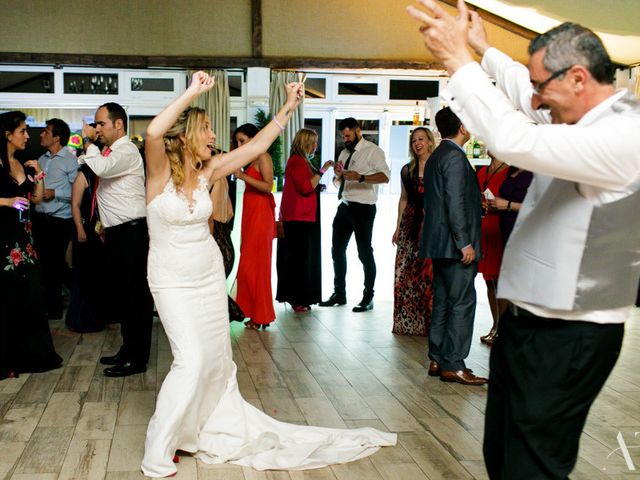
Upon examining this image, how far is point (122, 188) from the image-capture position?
15.9ft

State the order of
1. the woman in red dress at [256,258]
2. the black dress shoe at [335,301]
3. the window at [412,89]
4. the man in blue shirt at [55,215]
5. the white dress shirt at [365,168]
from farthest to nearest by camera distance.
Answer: the window at [412,89] < the black dress shoe at [335,301] < the white dress shirt at [365,168] < the man in blue shirt at [55,215] < the woman in red dress at [256,258]

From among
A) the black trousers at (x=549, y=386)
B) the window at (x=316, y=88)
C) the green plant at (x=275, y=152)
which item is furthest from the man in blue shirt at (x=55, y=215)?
the black trousers at (x=549, y=386)

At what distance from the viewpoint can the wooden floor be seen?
130 inches

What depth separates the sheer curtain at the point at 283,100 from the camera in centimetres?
1051

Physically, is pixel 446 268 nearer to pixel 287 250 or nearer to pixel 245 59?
pixel 287 250

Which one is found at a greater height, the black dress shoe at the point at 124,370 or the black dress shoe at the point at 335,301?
the black dress shoe at the point at 124,370

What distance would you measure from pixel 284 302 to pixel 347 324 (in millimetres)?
957

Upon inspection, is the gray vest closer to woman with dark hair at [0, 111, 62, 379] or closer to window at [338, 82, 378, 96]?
woman with dark hair at [0, 111, 62, 379]

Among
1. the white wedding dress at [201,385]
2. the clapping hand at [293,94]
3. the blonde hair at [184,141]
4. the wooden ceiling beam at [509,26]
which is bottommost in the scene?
the white wedding dress at [201,385]

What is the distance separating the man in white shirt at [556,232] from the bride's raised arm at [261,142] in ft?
4.78

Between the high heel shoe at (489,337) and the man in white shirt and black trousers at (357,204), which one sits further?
the man in white shirt and black trousers at (357,204)

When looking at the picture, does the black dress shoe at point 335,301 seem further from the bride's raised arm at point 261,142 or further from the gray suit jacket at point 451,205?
the bride's raised arm at point 261,142

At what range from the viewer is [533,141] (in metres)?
1.58

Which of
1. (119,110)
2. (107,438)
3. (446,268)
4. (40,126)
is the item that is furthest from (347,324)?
(40,126)
